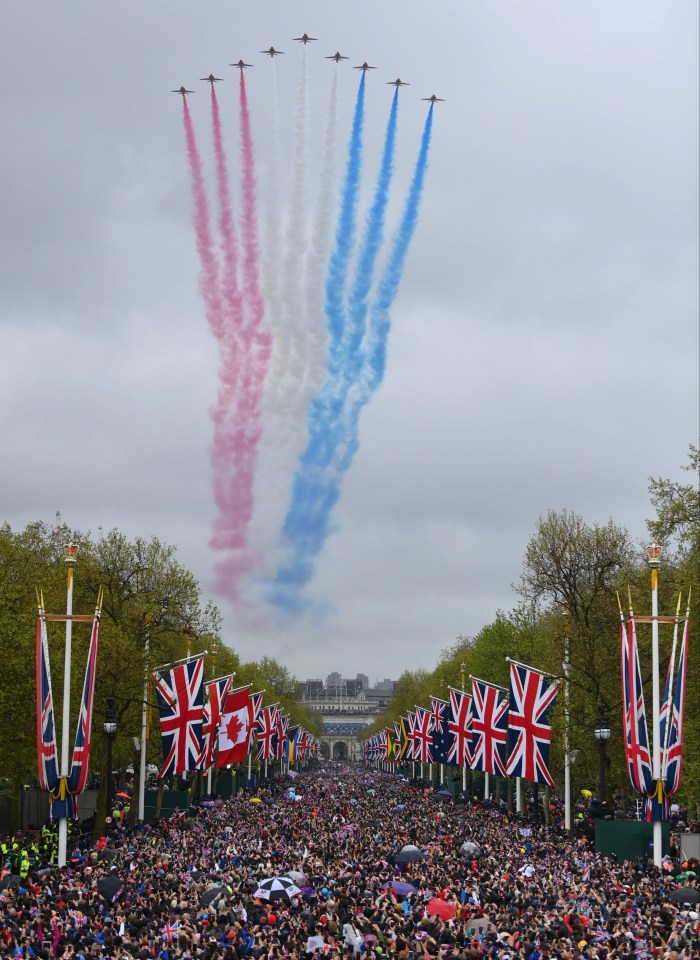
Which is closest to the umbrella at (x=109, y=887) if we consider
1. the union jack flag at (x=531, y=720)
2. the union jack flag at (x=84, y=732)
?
the union jack flag at (x=84, y=732)

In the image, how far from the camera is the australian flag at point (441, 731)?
216ft

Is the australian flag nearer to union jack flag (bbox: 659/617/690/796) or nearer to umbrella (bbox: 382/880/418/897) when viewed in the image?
union jack flag (bbox: 659/617/690/796)

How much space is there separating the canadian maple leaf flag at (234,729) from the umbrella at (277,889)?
24.9 meters

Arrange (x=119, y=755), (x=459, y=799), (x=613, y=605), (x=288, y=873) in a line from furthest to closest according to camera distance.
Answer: (x=459, y=799) < (x=119, y=755) < (x=613, y=605) < (x=288, y=873)

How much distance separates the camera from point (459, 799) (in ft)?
289

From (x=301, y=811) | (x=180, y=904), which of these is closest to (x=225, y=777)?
(x=301, y=811)

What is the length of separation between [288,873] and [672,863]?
1180 centimetres

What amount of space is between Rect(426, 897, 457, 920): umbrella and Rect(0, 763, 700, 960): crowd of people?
0.03 metres

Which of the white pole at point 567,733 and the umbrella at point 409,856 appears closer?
the umbrella at point 409,856

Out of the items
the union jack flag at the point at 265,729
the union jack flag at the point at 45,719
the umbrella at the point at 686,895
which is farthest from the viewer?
the union jack flag at the point at 265,729

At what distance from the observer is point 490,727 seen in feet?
167

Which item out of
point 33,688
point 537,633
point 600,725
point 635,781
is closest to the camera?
point 635,781

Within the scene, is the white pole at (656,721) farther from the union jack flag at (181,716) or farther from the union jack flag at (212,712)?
the union jack flag at (212,712)

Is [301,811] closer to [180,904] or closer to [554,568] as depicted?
[554,568]
